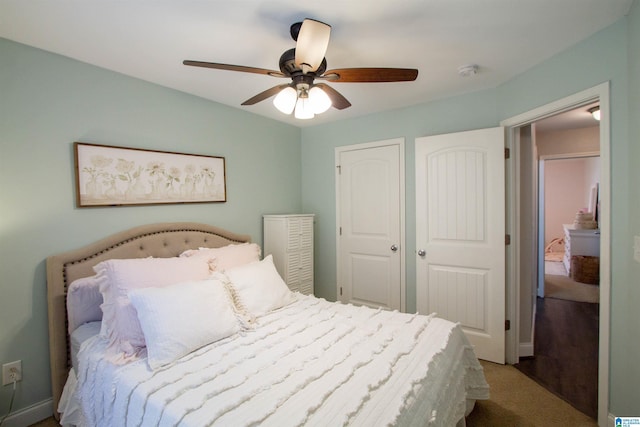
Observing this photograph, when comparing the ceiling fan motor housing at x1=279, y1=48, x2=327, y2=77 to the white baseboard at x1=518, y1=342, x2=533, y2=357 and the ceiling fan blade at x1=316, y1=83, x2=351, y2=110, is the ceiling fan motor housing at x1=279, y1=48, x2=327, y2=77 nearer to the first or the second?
the ceiling fan blade at x1=316, y1=83, x2=351, y2=110

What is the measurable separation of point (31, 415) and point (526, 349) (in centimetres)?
383

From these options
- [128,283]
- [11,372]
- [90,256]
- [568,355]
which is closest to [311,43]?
[128,283]

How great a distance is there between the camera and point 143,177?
2389 millimetres

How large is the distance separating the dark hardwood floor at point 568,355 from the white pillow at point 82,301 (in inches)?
131

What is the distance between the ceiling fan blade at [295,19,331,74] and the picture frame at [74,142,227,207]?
1.58m

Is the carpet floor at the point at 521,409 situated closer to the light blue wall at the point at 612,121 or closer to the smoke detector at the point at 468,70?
the light blue wall at the point at 612,121

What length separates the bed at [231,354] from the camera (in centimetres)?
119

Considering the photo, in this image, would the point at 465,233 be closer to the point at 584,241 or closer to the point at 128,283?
the point at 128,283

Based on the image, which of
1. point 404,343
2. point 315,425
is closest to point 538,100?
point 404,343

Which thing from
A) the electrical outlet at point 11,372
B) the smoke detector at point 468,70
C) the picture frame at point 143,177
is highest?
the smoke detector at point 468,70

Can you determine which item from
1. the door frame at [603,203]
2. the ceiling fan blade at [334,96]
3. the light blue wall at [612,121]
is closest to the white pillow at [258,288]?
the ceiling fan blade at [334,96]

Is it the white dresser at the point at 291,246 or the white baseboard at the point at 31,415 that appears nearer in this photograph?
the white baseboard at the point at 31,415

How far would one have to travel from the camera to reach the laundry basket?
5.00 m

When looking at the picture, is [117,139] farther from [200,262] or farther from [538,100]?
[538,100]
